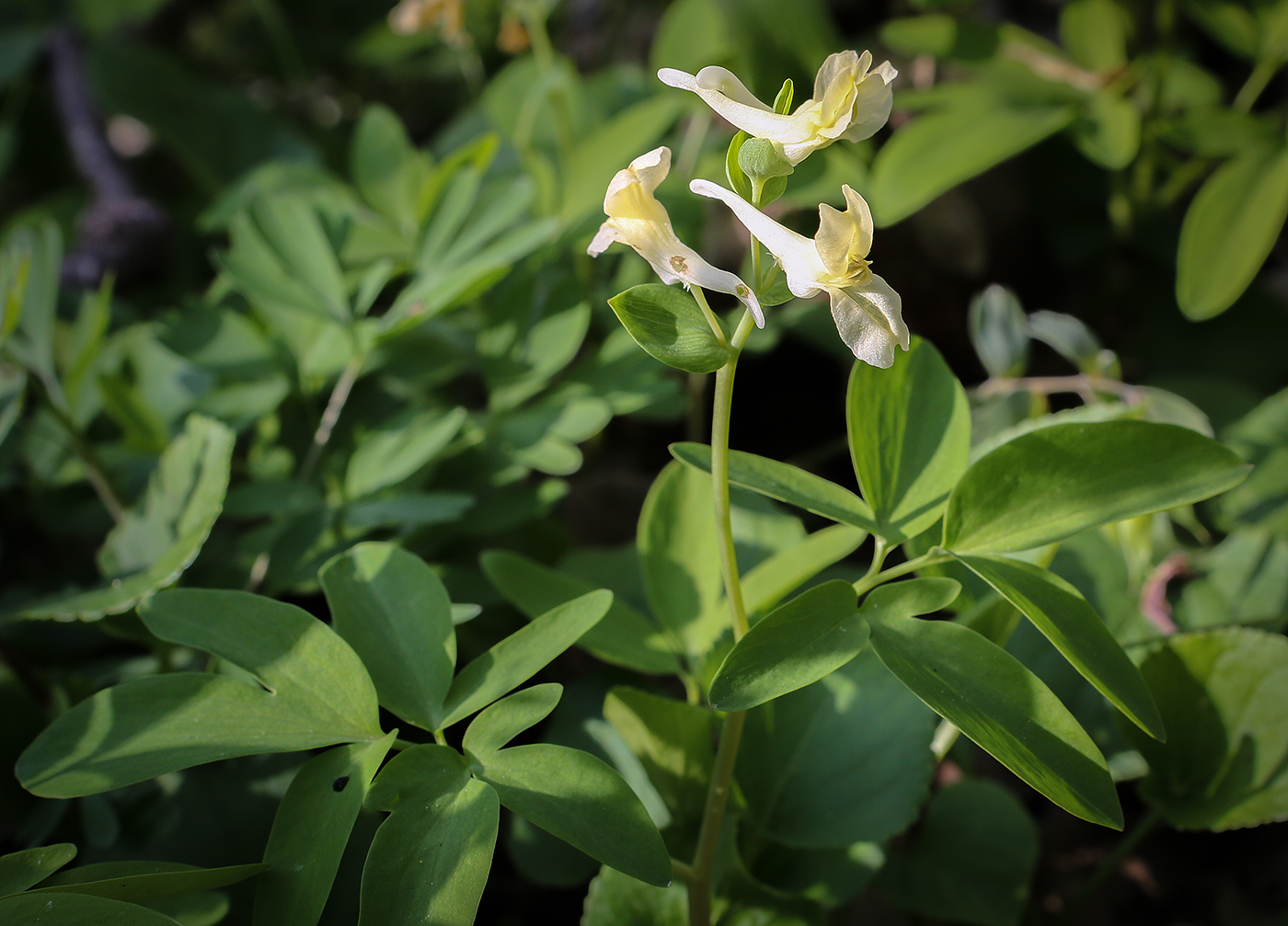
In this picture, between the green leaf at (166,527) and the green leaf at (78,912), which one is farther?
the green leaf at (166,527)

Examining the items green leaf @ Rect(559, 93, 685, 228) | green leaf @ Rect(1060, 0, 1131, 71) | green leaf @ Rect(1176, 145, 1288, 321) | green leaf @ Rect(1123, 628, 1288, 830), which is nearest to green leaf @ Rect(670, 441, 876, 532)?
green leaf @ Rect(1123, 628, 1288, 830)

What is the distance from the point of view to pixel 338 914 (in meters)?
0.66

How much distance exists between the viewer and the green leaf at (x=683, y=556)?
68 centimetres

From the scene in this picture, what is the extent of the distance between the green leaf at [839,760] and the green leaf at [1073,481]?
22 cm

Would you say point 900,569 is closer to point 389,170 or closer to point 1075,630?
point 1075,630

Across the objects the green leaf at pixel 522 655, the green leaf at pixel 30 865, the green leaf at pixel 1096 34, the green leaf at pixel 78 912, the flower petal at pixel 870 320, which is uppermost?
the flower petal at pixel 870 320

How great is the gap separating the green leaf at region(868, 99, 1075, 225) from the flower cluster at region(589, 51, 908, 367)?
1.90ft

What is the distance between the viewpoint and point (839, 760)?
695 mm

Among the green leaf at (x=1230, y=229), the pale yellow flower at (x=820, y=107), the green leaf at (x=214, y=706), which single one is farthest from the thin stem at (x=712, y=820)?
the green leaf at (x=1230, y=229)

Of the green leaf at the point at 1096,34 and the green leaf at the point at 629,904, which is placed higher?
the green leaf at the point at 1096,34

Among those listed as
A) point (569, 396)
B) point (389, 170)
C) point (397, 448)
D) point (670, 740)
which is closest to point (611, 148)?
point (389, 170)

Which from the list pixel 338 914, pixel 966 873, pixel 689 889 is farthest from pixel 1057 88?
pixel 338 914

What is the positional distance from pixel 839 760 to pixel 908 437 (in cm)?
28

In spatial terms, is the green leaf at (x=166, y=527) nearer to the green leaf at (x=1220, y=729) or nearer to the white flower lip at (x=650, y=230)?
the white flower lip at (x=650, y=230)
